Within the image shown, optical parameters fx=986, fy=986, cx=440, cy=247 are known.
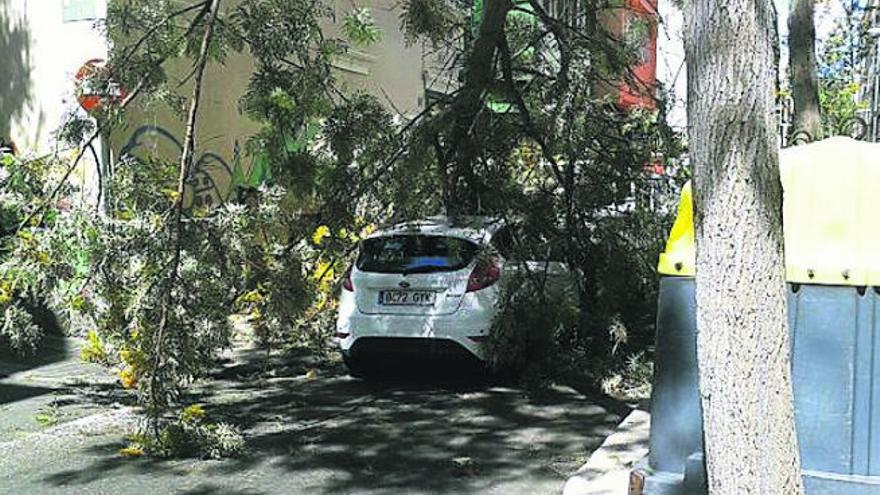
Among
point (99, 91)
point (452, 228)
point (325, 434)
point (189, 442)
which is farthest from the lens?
point (452, 228)

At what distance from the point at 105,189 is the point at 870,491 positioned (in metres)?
6.70

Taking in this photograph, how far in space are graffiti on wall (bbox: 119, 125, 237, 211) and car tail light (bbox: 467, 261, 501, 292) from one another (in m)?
4.36

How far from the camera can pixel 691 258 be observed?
3.47 metres

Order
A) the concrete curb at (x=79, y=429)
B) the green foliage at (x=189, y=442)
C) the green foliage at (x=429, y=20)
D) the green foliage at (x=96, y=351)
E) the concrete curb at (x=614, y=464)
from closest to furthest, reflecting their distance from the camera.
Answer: the concrete curb at (x=614, y=464)
the green foliage at (x=189, y=442)
the concrete curb at (x=79, y=429)
the green foliage at (x=96, y=351)
the green foliage at (x=429, y=20)

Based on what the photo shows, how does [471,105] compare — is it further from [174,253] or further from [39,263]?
[39,263]

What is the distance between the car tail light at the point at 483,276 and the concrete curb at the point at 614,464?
233 centimetres

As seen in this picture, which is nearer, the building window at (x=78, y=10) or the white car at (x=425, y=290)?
the white car at (x=425, y=290)

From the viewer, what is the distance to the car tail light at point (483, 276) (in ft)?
29.5

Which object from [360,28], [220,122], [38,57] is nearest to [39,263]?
[360,28]

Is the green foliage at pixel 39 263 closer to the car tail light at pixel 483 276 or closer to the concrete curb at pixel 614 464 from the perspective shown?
the car tail light at pixel 483 276

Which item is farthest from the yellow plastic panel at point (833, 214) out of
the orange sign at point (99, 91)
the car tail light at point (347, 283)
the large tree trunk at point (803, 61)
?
the car tail light at point (347, 283)

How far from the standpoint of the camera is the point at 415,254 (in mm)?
9227

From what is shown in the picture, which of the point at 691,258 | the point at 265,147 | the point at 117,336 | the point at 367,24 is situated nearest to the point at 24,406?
the point at 117,336

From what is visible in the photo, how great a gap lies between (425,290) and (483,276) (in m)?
0.55
